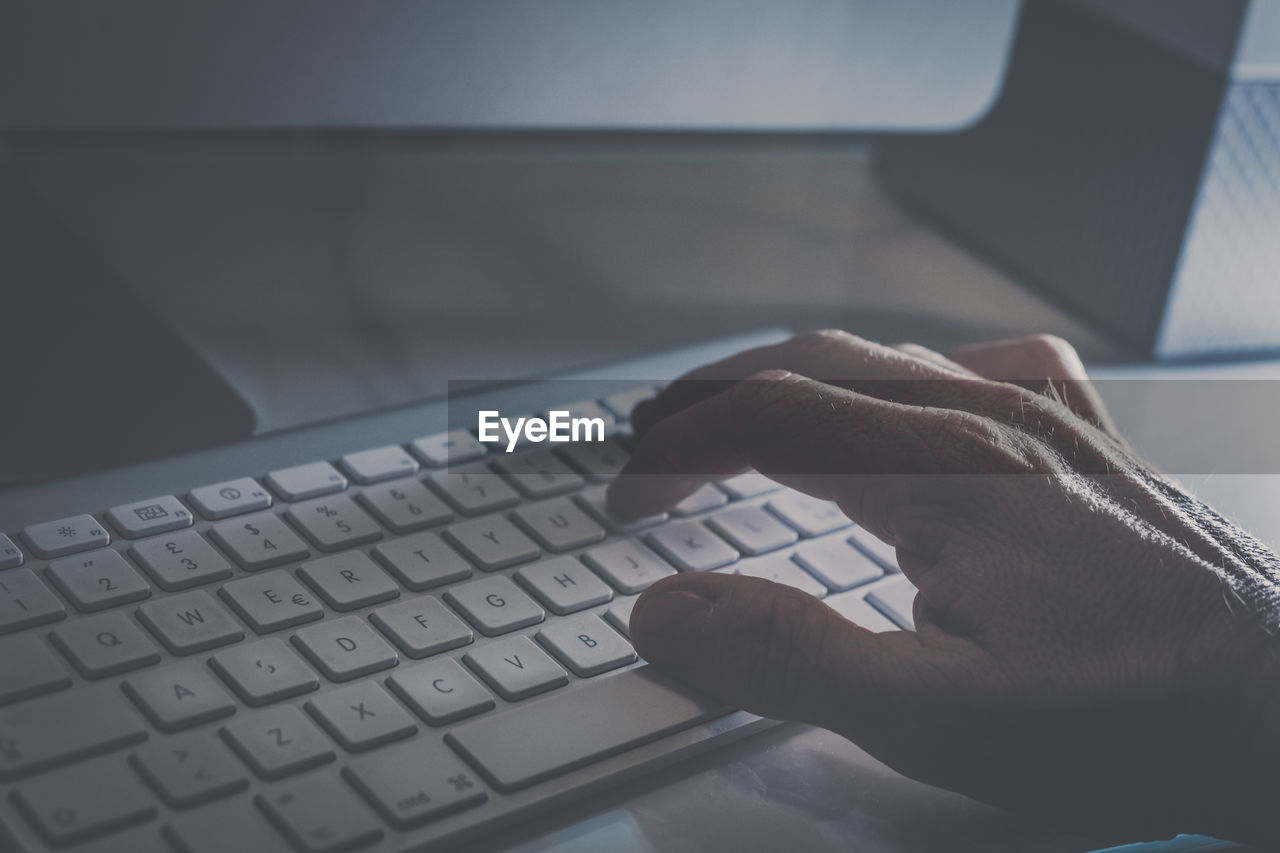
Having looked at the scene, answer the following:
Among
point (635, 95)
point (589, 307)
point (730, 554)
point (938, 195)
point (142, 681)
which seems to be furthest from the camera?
point (938, 195)

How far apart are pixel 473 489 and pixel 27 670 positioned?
0.55ft

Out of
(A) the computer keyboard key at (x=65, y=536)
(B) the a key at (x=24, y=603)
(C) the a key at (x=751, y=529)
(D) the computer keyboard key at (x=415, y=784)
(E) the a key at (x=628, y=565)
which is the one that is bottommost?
(D) the computer keyboard key at (x=415, y=784)

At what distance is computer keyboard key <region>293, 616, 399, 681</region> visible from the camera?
35 cm

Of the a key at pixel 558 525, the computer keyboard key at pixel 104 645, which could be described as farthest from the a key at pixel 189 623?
the a key at pixel 558 525

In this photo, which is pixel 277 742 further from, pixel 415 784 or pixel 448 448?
pixel 448 448

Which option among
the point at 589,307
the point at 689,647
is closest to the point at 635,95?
the point at 589,307

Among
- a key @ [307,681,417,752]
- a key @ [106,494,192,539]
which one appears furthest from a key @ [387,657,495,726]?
a key @ [106,494,192,539]

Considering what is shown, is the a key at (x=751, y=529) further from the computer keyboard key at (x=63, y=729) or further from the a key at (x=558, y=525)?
the computer keyboard key at (x=63, y=729)

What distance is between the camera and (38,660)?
0.33 metres

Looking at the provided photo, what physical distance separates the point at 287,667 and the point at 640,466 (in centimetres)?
16

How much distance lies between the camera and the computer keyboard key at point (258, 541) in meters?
0.39

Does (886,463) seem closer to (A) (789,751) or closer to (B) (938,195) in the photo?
(A) (789,751)

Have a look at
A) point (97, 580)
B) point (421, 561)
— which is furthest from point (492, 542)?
point (97, 580)

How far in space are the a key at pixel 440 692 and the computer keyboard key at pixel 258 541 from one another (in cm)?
7
